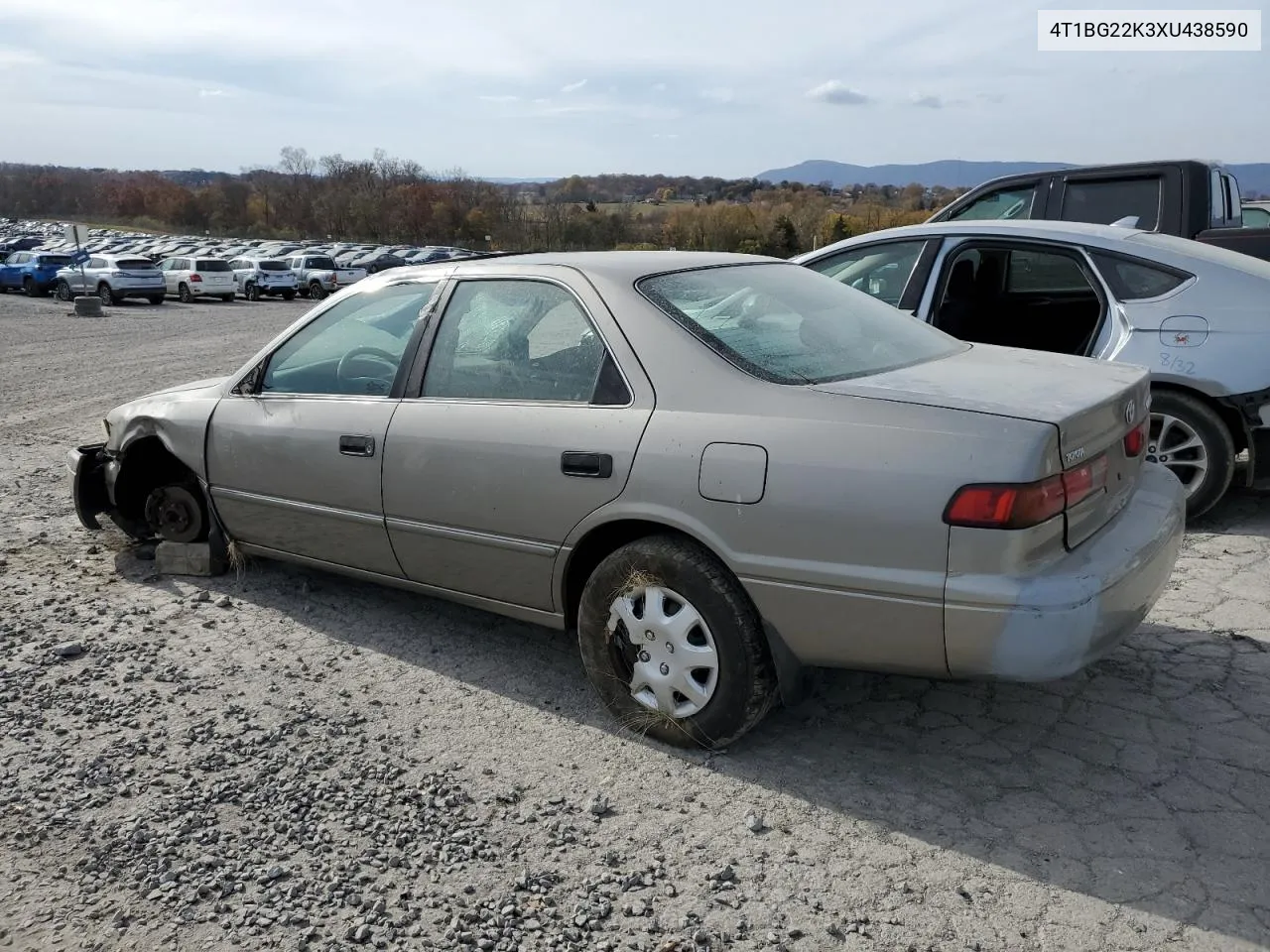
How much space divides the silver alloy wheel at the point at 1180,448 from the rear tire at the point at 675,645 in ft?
10.6

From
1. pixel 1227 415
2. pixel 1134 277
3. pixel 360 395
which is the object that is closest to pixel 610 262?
pixel 360 395

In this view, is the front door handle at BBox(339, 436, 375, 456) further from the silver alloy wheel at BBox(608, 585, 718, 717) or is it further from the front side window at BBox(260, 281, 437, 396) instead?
the silver alloy wheel at BBox(608, 585, 718, 717)

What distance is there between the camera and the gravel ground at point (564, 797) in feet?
8.46

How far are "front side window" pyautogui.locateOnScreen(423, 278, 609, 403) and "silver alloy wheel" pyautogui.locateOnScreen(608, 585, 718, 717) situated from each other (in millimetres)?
716

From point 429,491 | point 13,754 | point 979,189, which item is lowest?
point 13,754

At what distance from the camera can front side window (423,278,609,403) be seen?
3.61 metres

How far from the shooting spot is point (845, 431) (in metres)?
2.96

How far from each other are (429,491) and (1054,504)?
216 cm

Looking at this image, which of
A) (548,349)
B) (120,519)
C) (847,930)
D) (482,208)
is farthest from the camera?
(482,208)

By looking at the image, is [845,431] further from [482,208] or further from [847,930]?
[482,208]

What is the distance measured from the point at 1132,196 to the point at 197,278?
102 ft

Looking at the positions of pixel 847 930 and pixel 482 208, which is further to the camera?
pixel 482 208

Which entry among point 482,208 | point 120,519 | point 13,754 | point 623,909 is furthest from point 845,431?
point 482,208

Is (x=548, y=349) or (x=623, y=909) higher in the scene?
(x=548, y=349)
